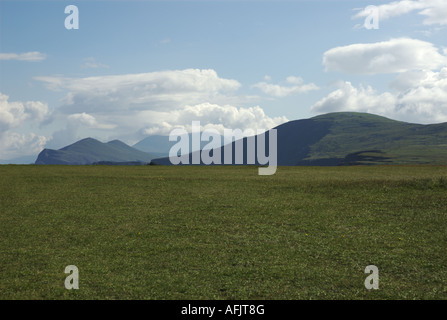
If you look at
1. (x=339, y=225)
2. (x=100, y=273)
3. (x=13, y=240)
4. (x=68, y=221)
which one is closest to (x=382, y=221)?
(x=339, y=225)

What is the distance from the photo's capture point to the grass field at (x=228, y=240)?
14641mm

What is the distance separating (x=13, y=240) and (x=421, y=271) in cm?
2090

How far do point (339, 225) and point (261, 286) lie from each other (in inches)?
429

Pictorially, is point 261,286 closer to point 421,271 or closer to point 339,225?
point 421,271

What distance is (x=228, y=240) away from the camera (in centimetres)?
2075

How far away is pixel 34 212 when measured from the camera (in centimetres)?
2820

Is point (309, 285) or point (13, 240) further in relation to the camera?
point (13, 240)

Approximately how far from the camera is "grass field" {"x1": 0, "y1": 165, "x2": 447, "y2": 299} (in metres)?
14.6

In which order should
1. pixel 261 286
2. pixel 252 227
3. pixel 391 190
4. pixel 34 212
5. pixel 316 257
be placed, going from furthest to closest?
pixel 391 190 < pixel 34 212 < pixel 252 227 < pixel 316 257 < pixel 261 286
